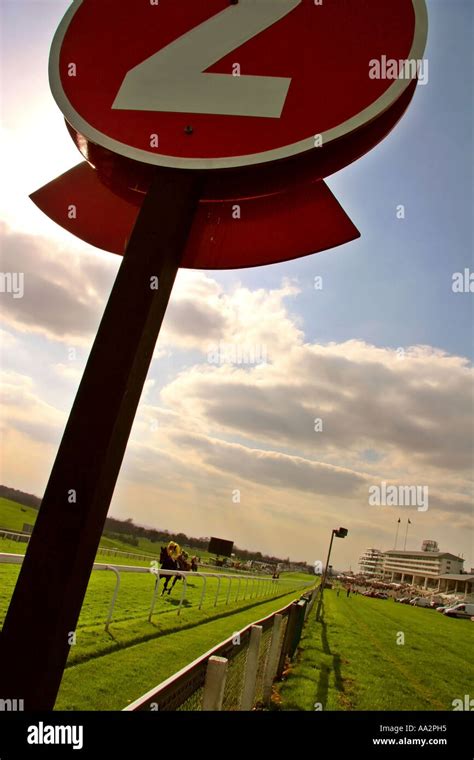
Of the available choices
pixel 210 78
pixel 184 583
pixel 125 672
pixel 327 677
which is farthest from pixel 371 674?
pixel 210 78

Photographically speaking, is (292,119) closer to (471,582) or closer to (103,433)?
(103,433)

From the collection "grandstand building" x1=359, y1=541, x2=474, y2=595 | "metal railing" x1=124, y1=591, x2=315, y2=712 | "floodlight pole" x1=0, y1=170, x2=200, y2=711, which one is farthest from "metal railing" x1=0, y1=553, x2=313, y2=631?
"grandstand building" x1=359, y1=541, x2=474, y2=595

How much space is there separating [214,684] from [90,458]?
44.3 inches

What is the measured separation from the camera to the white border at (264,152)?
8.12ft

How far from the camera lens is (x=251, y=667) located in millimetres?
3414

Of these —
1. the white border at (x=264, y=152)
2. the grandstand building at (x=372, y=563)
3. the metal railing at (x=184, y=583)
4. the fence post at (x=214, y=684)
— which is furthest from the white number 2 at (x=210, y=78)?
the grandstand building at (x=372, y=563)

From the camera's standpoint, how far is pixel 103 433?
2.07 meters

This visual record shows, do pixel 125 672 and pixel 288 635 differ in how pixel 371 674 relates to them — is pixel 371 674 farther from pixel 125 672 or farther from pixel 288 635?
pixel 125 672

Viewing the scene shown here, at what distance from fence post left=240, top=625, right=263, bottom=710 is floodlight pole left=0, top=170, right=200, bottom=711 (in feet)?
5.59

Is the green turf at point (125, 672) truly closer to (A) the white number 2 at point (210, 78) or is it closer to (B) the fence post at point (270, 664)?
(B) the fence post at point (270, 664)

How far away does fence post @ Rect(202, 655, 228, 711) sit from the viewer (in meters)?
2.07

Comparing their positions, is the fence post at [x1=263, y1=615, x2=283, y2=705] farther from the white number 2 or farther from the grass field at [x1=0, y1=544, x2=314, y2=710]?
the white number 2

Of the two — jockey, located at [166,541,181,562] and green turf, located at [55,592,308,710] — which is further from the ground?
jockey, located at [166,541,181,562]
